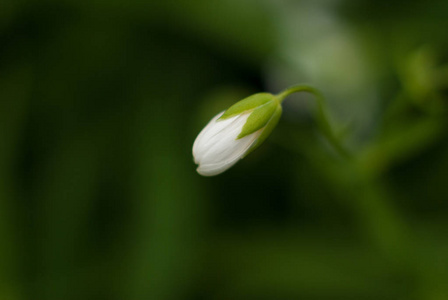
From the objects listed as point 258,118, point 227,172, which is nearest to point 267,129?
point 258,118

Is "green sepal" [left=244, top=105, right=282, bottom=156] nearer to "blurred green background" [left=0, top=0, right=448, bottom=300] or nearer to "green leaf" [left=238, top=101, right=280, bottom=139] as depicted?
"green leaf" [left=238, top=101, right=280, bottom=139]

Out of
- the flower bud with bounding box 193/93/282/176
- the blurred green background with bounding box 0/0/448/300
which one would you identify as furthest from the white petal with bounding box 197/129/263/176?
the blurred green background with bounding box 0/0/448/300

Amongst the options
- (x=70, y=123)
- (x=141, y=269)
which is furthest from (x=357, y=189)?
(x=70, y=123)

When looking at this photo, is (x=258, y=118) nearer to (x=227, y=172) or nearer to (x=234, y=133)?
(x=234, y=133)

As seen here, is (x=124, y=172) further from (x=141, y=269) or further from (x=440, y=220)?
(x=440, y=220)

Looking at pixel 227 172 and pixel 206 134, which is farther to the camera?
pixel 227 172

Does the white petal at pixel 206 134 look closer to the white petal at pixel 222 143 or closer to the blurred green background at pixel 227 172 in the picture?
the white petal at pixel 222 143

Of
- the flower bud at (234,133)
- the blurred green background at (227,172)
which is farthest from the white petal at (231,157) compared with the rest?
the blurred green background at (227,172)
